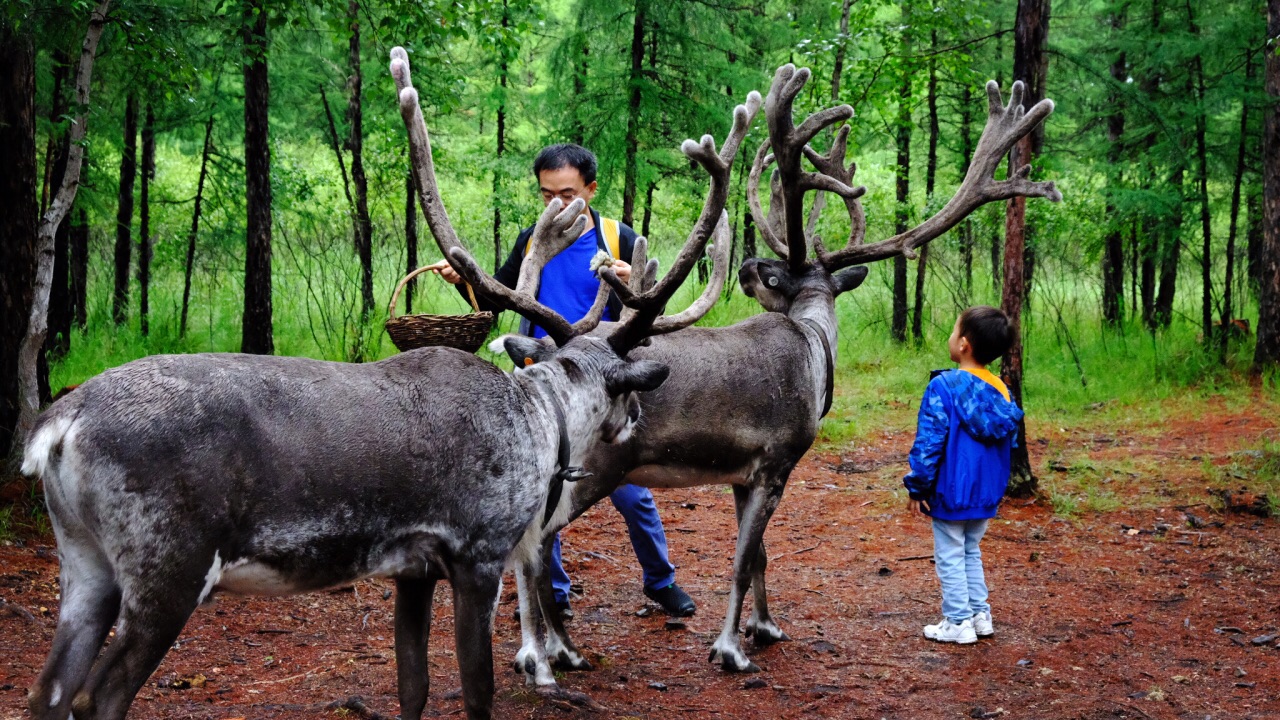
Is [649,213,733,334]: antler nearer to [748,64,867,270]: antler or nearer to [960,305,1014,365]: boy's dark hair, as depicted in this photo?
[748,64,867,270]: antler

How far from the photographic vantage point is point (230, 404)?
3.21 metres

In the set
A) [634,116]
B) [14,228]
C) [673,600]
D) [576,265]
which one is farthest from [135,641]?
[634,116]

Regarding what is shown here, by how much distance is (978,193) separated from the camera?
6.52m

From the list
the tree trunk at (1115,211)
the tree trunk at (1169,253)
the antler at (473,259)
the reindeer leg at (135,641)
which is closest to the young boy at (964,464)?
the antler at (473,259)

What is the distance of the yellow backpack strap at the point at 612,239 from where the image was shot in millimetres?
5539

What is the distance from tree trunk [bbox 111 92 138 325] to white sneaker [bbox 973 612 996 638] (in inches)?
402

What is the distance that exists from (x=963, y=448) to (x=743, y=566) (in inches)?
53.5

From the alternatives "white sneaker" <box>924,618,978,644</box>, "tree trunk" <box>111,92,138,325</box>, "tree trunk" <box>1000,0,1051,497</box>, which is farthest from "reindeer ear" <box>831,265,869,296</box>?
"tree trunk" <box>111,92,138,325</box>

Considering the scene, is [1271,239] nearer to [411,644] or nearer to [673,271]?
[673,271]

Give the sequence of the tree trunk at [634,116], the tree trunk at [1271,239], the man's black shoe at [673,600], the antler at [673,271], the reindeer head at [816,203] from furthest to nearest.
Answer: the tree trunk at [634,116]
the tree trunk at [1271,239]
the man's black shoe at [673,600]
the reindeer head at [816,203]
the antler at [673,271]

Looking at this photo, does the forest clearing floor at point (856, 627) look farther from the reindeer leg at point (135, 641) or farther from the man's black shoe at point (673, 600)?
the reindeer leg at point (135, 641)

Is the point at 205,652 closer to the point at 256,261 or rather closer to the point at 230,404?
the point at 230,404

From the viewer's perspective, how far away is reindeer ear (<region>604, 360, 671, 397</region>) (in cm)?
437

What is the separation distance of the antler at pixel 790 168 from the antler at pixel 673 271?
733 millimetres
